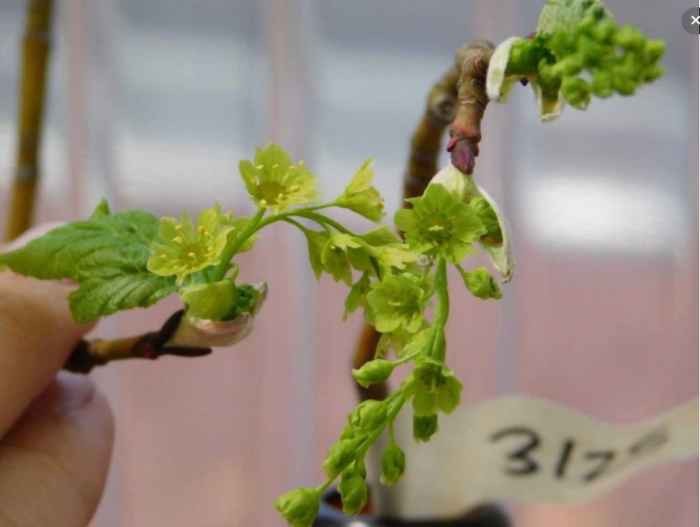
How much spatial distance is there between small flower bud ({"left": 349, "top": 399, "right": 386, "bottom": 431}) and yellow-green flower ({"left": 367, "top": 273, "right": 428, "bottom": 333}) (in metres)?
0.02

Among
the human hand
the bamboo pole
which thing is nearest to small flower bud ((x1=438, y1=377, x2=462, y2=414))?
the human hand

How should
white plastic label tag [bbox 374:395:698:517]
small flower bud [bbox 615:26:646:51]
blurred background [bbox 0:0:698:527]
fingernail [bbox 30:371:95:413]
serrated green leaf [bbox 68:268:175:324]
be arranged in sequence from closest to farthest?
small flower bud [bbox 615:26:646:51] → serrated green leaf [bbox 68:268:175:324] → fingernail [bbox 30:371:95:413] → white plastic label tag [bbox 374:395:698:517] → blurred background [bbox 0:0:698:527]

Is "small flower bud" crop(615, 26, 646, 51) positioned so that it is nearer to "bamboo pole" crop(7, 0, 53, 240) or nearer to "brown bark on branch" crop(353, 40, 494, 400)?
"brown bark on branch" crop(353, 40, 494, 400)

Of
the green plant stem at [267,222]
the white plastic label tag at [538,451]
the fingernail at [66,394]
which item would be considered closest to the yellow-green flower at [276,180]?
the green plant stem at [267,222]

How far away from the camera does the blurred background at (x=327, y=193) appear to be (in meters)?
0.72

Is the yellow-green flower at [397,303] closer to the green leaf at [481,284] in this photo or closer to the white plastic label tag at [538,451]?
the green leaf at [481,284]

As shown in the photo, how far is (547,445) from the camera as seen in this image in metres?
0.58

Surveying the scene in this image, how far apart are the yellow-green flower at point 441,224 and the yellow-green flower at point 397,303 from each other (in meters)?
0.01

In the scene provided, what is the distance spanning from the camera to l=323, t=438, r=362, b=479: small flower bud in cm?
21

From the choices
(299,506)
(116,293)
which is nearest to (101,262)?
(116,293)

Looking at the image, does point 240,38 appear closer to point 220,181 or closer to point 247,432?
point 220,181

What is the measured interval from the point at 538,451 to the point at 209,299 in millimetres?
402

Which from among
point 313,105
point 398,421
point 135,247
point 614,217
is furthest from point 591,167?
point 135,247

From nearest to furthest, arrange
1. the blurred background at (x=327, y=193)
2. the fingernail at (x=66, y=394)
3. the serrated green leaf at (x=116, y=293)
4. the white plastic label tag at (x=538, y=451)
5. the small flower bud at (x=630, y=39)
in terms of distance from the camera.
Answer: the small flower bud at (x=630, y=39) → the serrated green leaf at (x=116, y=293) → the fingernail at (x=66, y=394) → the white plastic label tag at (x=538, y=451) → the blurred background at (x=327, y=193)
